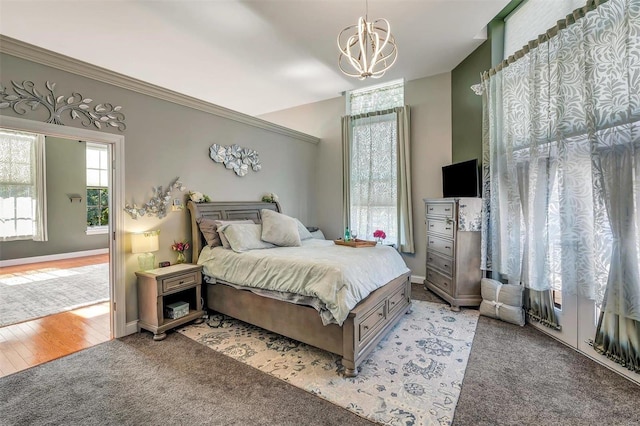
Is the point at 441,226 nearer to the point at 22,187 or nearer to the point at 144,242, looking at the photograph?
the point at 144,242

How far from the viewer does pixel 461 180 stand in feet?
12.7

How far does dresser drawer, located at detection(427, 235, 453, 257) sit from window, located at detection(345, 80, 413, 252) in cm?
54

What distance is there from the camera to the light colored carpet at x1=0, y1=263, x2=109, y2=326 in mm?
3516

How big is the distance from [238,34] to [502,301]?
14.5 feet

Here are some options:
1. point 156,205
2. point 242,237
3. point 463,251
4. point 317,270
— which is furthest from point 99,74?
point 463,251

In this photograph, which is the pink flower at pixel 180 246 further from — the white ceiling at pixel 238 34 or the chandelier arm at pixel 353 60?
the chandelier arm at pixel 353 60

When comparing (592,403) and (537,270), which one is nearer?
(592,403)

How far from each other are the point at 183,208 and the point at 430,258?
11.5 ft

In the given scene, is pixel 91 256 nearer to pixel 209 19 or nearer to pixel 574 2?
pixel 209 19

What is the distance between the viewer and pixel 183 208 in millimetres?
3459

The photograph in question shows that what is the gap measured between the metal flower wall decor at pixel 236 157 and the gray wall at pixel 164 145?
0.08 metres

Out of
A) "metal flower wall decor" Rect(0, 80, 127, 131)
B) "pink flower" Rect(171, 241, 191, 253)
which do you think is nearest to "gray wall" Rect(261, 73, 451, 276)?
"pink flower" Rect(171, 241, 191, 253)

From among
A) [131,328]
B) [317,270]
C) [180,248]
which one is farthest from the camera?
[180,248]

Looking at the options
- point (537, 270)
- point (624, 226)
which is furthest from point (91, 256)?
point (624, 226)
